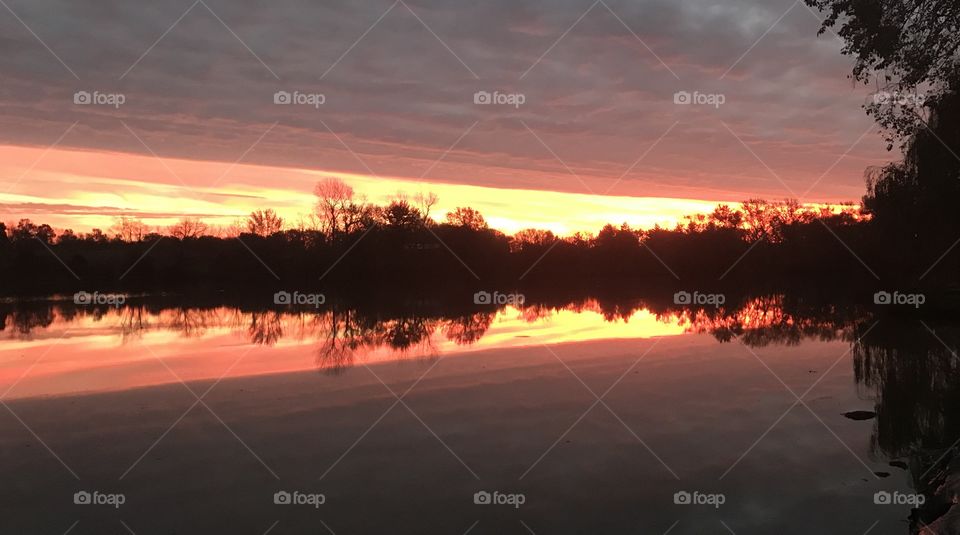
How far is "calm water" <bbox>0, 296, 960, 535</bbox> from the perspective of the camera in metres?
7.23

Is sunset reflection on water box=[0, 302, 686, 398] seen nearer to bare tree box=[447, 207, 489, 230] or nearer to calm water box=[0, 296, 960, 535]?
calm water box=[0, 296, 960, 535]

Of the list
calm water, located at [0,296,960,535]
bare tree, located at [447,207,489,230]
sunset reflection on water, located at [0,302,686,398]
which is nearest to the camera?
calm water, located at [0,296,960,535]

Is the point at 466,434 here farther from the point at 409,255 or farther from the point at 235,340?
the point at 409,255

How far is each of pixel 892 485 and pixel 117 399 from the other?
12713 mm

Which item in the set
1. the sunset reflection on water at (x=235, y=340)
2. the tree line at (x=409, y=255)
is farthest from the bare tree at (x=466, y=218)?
the sunset reflection on water at (x=235, y=340)

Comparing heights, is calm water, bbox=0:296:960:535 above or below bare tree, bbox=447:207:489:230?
below

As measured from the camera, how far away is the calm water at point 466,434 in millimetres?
7234

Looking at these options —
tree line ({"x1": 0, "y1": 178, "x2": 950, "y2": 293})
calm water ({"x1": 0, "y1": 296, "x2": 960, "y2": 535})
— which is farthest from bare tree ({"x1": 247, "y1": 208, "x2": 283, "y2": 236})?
calm water ({"x1": 0, "y1": 296, "x2": 960, "y2": 535})

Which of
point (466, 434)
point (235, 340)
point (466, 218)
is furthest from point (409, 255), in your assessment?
point (466, 434)

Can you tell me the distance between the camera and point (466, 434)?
10242 mm

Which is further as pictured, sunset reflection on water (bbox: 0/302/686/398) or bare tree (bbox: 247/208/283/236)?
bare tree (bbox: 247/208/283/236)

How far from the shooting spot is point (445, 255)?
74.2 meters

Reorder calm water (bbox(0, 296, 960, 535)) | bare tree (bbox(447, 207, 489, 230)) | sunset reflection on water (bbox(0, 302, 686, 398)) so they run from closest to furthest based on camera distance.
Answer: calm water (bbox(0, 296, 960, 535)) → sunset reflection on water (bbox(0, 302, 686, 398)) → bare tree (bbox(447, 207, 489, 230))

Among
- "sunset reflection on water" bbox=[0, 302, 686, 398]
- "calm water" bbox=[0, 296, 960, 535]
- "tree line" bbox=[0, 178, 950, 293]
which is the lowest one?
"calm water" bbox=[0, 296, 960, 535]
